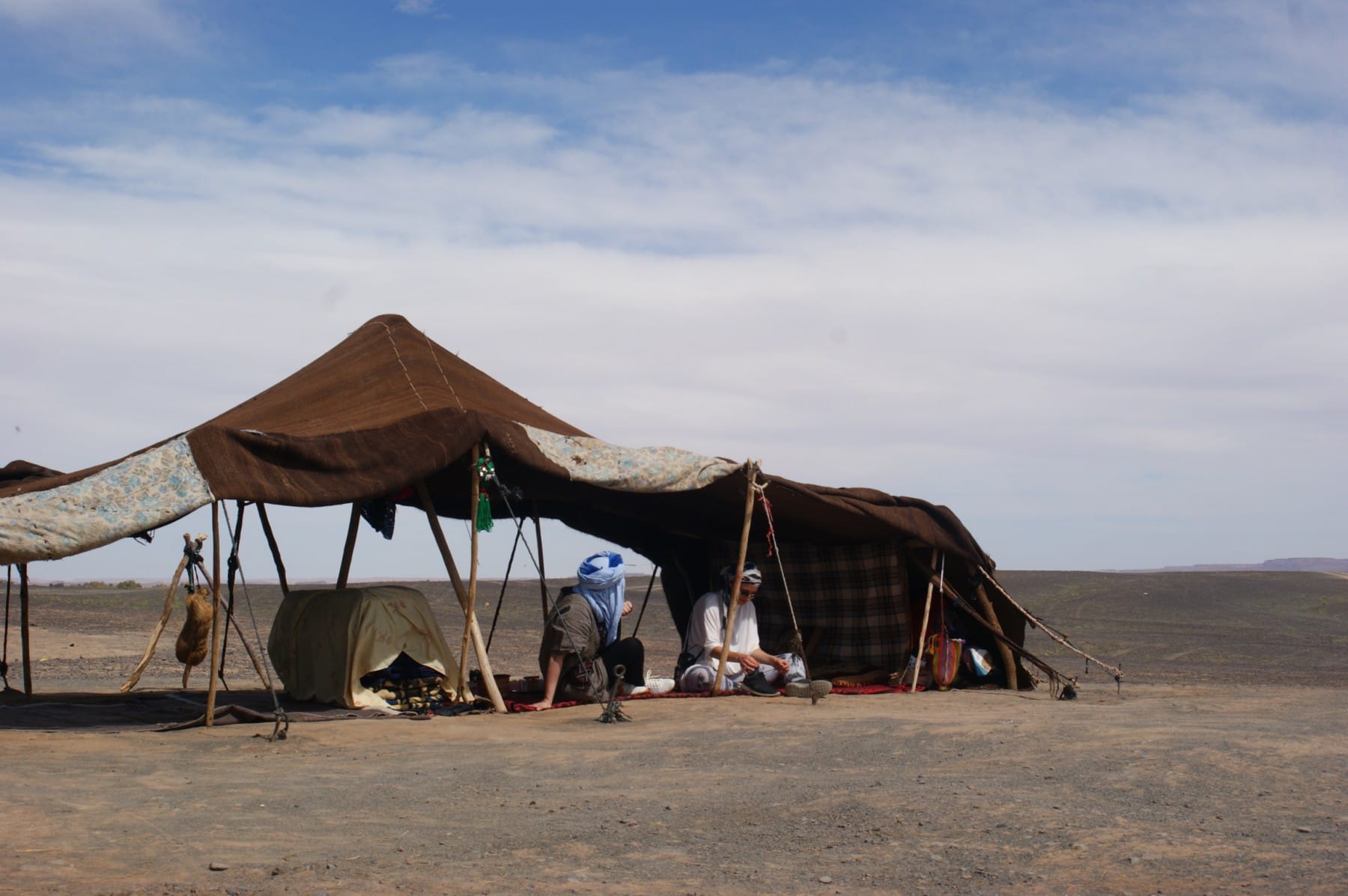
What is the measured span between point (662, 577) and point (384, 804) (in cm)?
743

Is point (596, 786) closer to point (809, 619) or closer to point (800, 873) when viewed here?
point (800, 873)

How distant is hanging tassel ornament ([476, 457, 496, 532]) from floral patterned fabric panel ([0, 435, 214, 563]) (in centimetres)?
174

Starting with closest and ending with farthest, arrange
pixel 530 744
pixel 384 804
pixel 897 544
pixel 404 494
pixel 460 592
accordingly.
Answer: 1. pixel 384 804
2. pixel 530 744
3. pixel 460 592
4. pixel 404 494
5. pixel 897 544

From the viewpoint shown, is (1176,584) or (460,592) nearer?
(460,592)

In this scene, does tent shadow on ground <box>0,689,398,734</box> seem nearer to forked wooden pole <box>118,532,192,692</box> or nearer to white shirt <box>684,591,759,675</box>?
forked wooden pole <box>118,532,192,692</box>

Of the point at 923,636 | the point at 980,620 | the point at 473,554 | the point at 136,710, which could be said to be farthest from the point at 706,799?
the point at 980,620

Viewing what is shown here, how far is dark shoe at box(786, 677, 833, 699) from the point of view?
9.05 metres

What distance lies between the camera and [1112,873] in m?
3.92

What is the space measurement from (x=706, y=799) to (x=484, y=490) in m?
3.88

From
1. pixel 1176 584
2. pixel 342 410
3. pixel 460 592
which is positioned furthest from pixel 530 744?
pixel 1176 584

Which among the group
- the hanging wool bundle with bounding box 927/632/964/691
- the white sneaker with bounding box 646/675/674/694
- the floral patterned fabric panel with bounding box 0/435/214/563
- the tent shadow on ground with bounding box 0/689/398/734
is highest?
the floral patterned fabric panel with bounding box 0/435/214/563

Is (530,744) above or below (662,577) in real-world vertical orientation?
below

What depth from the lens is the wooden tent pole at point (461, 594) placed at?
839 cm

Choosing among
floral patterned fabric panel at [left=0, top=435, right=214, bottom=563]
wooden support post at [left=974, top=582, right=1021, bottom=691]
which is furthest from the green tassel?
wooden support post at [left=974, top=582, right=1021, bottom=691]
